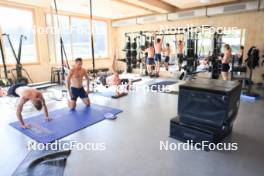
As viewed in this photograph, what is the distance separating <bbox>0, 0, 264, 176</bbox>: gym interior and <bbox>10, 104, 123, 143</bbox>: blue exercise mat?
2 centimetres

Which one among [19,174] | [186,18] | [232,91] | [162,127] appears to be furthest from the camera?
[186,18]

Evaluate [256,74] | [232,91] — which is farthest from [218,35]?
[232,91]

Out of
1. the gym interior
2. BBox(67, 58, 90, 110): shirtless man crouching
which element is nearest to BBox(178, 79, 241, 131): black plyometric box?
the gym interior

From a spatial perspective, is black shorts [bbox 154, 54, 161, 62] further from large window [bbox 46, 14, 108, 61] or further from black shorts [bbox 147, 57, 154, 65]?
large window [bbox 46, 14, 108, 61]

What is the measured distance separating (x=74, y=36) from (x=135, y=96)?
5411 mm

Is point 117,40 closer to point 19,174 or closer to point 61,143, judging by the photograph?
point 61,143

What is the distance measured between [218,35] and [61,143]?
22.3ft

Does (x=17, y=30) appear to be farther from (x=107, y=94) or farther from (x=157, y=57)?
(x=157, y=57)

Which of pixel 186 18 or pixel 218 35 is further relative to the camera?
pixel 186 18

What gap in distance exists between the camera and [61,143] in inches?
122

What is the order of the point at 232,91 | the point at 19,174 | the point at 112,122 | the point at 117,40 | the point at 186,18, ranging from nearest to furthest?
the point at 19,174, the point at 232,91, the point at 112,122, the point at 186,18, the point at 117,40

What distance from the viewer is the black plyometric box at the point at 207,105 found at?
8.98 feet

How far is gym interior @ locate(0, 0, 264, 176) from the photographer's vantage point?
267 centimetres

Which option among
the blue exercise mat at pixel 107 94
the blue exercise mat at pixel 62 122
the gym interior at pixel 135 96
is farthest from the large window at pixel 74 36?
the blue exercise mat at pixel 62 122
